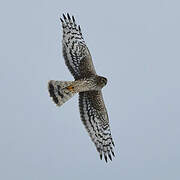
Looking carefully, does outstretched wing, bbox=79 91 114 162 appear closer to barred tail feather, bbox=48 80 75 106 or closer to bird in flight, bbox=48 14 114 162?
bird in flight, bbox=48 14 114 162

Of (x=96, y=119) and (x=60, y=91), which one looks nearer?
(x=60, y=91)

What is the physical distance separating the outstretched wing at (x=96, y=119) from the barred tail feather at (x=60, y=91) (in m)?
0.51

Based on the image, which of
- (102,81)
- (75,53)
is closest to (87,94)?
(102,81)

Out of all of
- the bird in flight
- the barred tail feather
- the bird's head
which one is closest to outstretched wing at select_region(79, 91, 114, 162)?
the bird in flight

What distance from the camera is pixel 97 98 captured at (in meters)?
8.48

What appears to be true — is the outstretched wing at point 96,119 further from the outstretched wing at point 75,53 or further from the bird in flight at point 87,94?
the outstretched wing at point 75,53

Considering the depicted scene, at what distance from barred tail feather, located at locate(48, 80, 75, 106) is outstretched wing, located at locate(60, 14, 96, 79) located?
1.39 feet

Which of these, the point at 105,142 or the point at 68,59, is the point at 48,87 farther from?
the point at 105,142

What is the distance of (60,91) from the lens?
805 cm

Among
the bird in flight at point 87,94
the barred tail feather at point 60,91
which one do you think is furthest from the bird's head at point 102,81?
the barred tail feather at point 60,91

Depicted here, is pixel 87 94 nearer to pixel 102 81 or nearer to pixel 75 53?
pixel 102 81

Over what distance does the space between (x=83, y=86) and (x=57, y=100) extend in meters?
0.51

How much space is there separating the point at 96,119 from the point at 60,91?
3.07 ft

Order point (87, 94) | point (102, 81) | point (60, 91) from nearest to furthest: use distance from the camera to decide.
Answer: point (60, 91)
point (102, 81)
point (87, 94)
